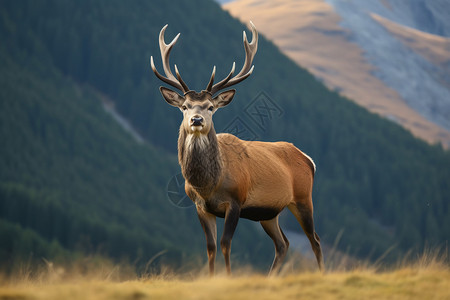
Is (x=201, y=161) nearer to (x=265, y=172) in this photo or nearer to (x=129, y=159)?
(x=265, y=172)

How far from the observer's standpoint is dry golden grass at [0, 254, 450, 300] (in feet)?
24.7

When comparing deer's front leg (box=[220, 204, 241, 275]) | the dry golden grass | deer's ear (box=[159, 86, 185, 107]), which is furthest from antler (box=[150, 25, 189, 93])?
the dry golden grass

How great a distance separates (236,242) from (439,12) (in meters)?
75.5

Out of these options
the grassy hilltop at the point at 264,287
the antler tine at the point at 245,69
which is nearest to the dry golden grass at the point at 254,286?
the grassy hilltop at the point at 264,287

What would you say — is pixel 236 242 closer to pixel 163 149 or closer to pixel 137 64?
pixel 163 149

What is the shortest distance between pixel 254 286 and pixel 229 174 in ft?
9.20

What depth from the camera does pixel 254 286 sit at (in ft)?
27.0

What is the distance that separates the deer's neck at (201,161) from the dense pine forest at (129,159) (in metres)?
90.1

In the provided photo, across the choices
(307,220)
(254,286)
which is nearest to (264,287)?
(254,286)

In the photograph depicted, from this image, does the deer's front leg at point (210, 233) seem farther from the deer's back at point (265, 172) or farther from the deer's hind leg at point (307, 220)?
the deer's hind leg at point (307, 220)

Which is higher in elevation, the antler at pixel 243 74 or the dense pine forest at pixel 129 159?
the antler at pixel 243 74

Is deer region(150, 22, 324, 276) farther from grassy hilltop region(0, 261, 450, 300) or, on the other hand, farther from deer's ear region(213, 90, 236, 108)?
grassy hilltop region(0, 261, 450, 300)

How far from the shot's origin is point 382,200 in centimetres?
16800

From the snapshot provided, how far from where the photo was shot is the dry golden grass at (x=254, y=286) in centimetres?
754
